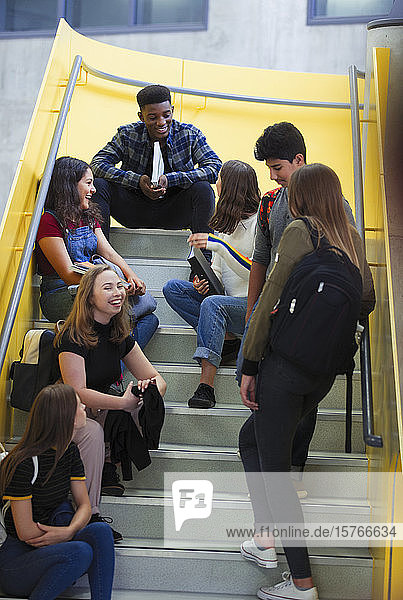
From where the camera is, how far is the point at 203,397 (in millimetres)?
3395

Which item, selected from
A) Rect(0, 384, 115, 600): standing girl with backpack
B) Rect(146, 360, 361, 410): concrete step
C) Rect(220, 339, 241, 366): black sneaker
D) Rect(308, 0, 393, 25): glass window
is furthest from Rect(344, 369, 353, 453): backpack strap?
Rect(308, 0, 393, 25): glass window

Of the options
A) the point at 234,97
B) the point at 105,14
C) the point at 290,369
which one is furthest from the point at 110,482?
the point at 105,14

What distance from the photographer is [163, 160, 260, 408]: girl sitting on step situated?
3455mm

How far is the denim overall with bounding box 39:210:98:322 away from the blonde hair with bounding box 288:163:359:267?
149 centimetres

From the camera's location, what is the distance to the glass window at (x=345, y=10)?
8031 mm

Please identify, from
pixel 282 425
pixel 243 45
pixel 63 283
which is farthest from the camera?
pixel 243 45

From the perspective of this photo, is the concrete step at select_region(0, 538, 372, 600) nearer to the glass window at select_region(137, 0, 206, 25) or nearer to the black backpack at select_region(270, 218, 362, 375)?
the black backpack at select_region(270, 218, 362, 375)

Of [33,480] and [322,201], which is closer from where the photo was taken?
[322,201]

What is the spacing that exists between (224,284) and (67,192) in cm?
95

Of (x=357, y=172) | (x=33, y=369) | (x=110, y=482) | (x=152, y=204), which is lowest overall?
(x=110, y=482)

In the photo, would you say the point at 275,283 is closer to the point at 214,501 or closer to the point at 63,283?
the point at 214,501

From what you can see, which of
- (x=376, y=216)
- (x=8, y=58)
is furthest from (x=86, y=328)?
(x=8, y=58)

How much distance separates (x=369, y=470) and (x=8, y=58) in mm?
7343

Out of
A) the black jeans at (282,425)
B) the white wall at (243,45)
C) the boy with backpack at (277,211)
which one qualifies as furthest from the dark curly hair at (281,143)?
the white wall at (243,45)
